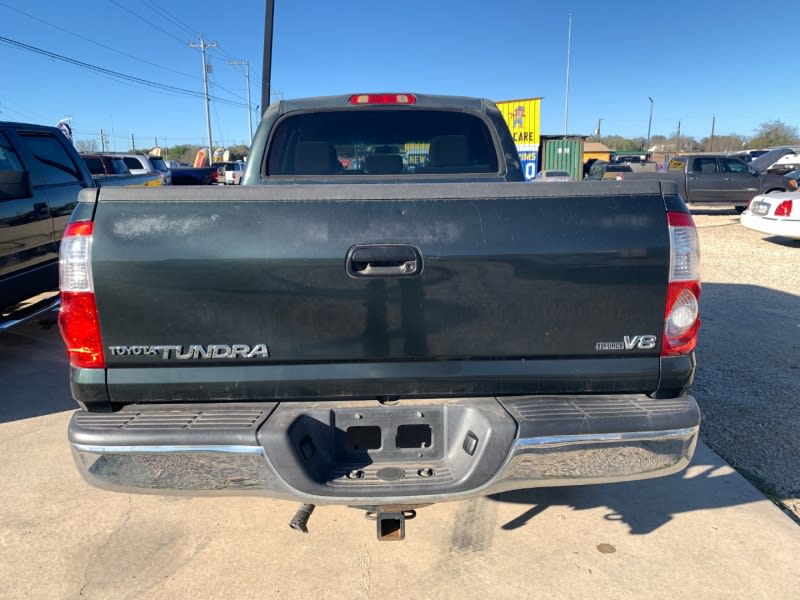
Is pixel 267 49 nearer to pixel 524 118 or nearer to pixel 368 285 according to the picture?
pixel 368 285

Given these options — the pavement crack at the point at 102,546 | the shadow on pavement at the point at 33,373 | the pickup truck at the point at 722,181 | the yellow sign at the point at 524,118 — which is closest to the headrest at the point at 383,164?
the pavement crack at the point at 102,546

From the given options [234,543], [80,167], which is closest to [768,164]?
[80,167]

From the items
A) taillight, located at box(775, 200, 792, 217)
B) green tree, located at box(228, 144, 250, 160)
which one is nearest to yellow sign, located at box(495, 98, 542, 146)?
taillight, located at box(775, 200, 792, 217)

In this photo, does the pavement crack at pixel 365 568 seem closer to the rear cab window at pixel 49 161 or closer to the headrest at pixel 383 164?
the headrest at pixel 383 164

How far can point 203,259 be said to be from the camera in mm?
2084

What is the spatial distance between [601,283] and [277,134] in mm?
2435

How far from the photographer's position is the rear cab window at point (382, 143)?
3.74 metres

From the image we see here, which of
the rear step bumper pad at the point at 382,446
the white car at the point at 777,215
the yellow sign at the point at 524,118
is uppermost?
the yellow sign at the point at 524,118

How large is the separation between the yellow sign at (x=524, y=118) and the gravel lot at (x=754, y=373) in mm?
18408

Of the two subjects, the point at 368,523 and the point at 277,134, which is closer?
the point at 368,523

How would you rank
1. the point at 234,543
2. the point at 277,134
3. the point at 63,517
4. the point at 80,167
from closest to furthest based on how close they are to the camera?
the point at 234,543, the point at 63,517, the point at 277,134, the point at 80,167

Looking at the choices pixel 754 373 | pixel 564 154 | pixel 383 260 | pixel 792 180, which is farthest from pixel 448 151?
pixel 564 154

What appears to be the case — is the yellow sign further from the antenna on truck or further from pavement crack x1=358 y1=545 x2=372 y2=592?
pavement crack x1=358 y1=545 x2=372 y2=592

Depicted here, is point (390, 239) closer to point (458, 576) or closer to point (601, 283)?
point (601, 283)
